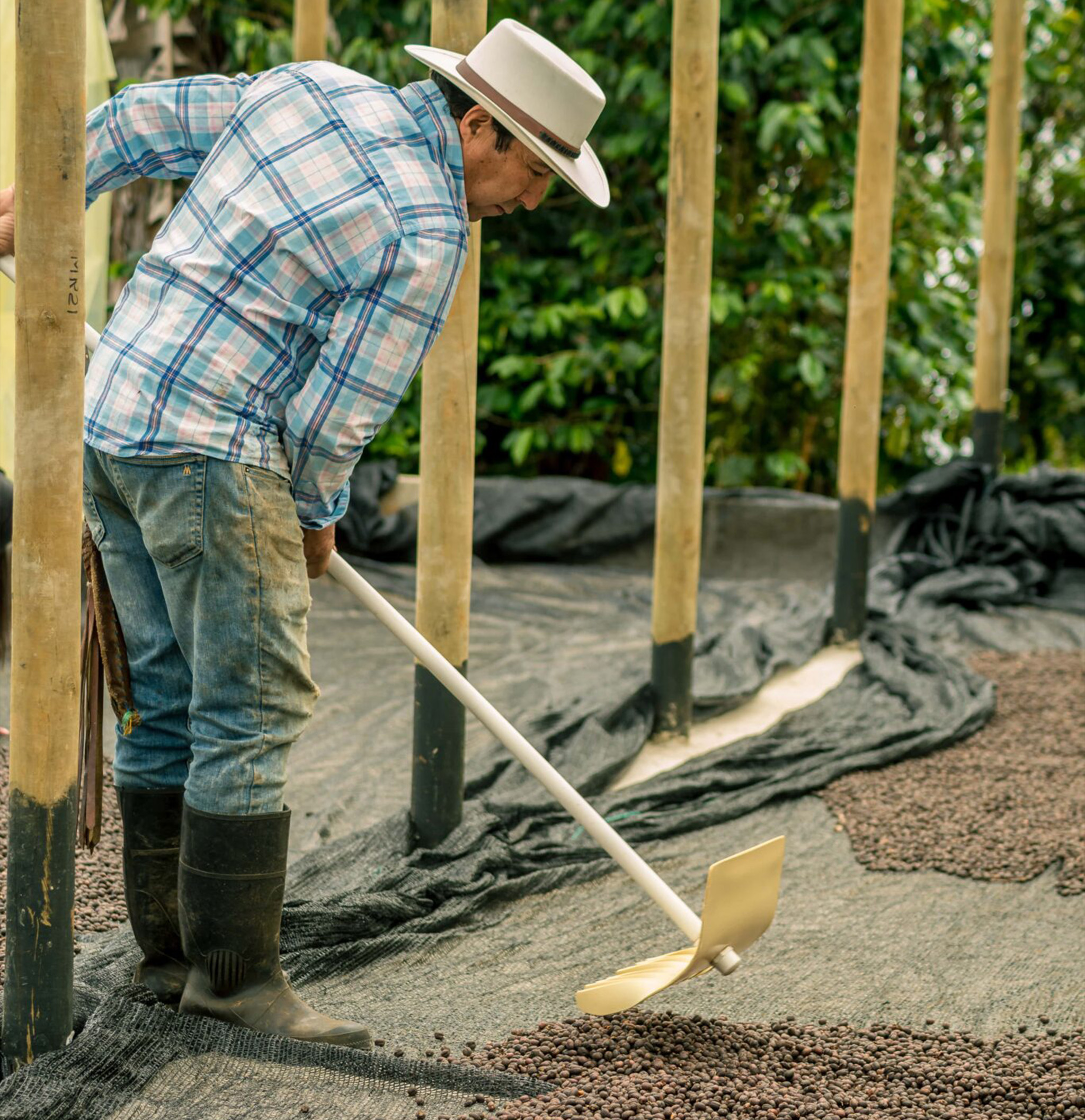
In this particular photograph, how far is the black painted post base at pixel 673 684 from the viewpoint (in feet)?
11.0

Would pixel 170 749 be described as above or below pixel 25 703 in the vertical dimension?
below

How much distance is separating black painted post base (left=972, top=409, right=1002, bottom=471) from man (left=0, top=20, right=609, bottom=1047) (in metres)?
4.12

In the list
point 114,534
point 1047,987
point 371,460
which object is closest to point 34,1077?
point 114,534

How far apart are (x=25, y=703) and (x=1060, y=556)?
452 centimetres

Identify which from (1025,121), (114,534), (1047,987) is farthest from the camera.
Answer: (1025,121)

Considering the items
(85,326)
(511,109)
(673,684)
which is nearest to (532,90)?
(511,109)

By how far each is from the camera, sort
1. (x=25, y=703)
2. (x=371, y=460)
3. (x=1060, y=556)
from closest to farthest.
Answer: (x=25, y=703)
(x=1060, y=556)
(x=371, y=460)

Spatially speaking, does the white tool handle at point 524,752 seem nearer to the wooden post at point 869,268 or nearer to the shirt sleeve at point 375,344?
the shirt sleeve at point 375,344

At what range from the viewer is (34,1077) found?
156 centimetres

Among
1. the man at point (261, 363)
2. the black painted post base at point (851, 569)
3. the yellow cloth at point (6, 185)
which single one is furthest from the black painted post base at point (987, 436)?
the man at point (261, 363)

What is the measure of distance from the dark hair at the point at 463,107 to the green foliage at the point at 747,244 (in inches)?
135

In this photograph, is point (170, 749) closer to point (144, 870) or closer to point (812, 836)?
point (144, 870)

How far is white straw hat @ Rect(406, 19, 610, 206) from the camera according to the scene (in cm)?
169

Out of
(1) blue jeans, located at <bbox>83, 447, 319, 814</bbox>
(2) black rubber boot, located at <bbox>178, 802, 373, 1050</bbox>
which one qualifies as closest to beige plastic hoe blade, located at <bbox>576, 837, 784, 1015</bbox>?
(2) black rubber boot, located at <bbox>178, 802, 373, 1050</bbox>
